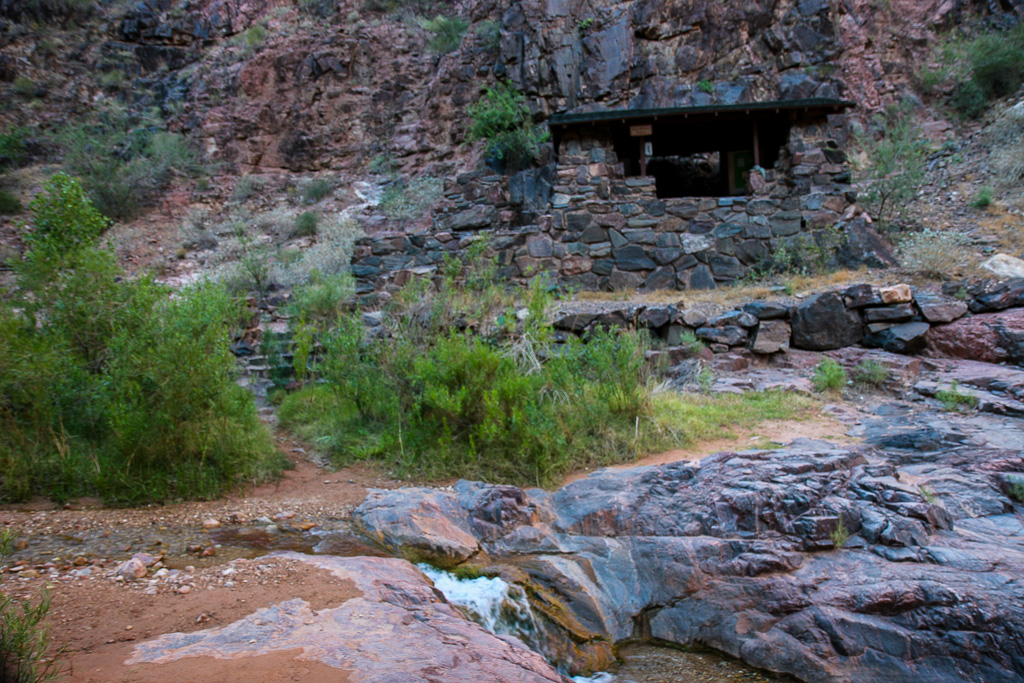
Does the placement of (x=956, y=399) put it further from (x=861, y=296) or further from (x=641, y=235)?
(x=641, y=235)

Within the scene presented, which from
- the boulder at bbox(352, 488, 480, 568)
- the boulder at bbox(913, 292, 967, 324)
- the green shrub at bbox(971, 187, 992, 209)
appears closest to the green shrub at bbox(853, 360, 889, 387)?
the boulder at bbox(913, 292, 967, 324)

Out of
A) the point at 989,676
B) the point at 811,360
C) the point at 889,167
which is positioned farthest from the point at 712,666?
the point at 889,167

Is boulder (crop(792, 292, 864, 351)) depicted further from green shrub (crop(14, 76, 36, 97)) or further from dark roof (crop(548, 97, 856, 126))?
green shrub (crop(14, 76, 36, 97))

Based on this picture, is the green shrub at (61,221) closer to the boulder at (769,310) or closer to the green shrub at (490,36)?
the boulder at (769,310)

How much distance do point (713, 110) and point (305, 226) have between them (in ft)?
40.6

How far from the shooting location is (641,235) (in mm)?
11906

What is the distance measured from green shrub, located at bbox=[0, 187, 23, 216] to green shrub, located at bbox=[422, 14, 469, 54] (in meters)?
14.7

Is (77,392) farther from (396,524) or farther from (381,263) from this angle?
(381,263)

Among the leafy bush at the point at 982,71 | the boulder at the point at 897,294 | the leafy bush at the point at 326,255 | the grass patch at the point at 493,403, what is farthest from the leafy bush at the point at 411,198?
the leafy bush at the point at 982,71

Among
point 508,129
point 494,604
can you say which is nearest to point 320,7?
point 508,129

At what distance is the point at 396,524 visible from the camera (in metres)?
4.38

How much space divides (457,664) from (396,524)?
193 cm

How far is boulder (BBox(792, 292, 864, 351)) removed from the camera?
9.00m

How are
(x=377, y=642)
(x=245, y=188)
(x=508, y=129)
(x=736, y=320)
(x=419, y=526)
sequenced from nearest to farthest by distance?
(x=377, y=642) → (x=419, y=526) → (x=736, y=320) → (x=508, y=129) → (x=245, y=188)
